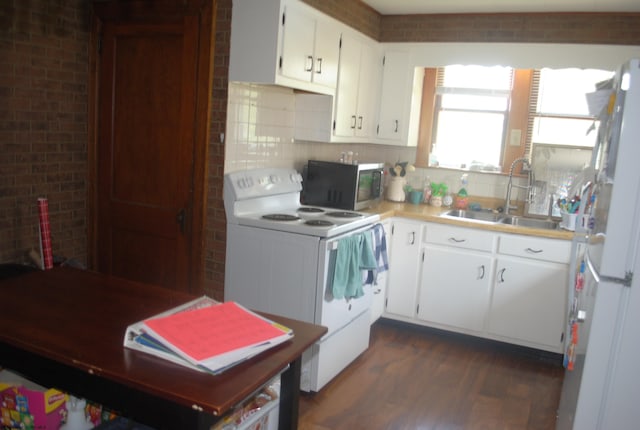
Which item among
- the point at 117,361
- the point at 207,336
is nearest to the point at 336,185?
the point at 207,336

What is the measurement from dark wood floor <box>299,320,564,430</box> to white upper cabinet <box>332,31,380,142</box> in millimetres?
1526

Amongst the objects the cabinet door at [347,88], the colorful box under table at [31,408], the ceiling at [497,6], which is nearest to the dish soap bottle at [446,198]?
the cabinet door at [347,88]

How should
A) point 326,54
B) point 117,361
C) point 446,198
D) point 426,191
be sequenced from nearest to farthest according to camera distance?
point 117,361, point 326,54, point 446,198, point 426,191

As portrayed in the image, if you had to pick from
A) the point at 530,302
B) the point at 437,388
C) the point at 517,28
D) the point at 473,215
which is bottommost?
the point at 437,388

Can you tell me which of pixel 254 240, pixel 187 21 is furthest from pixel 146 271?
pixel 187 21

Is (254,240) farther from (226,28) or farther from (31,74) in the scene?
(31,74)

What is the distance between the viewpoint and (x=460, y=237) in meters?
3.83

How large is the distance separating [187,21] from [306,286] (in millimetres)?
1598

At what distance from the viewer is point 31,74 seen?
115 inches

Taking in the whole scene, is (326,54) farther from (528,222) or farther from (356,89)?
(528,222)

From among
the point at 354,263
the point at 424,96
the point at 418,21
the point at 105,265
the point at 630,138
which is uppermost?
the point at 418,21

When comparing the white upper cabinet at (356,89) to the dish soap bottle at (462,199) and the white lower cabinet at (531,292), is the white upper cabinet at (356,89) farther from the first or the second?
the white lower cabinet at (531,292)

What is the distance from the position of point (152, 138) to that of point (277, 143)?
2.57 feet

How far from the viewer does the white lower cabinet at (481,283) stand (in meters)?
3.63
